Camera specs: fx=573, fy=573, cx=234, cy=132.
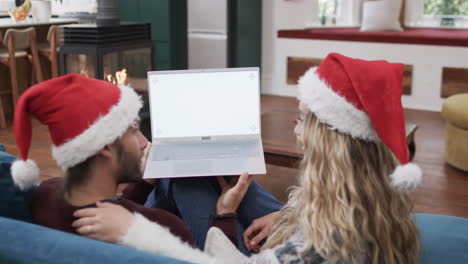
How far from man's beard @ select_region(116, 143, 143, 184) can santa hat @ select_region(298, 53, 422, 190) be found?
44cm

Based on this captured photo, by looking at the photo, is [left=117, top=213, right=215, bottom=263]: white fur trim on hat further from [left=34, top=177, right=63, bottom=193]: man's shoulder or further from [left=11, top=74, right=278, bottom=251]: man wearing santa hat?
[left=34, top=177, right=63, bottom=193]: man's shoulder

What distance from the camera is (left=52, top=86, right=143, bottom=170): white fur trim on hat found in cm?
127

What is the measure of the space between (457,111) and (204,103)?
2.36 m

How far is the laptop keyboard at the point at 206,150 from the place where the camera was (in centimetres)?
182

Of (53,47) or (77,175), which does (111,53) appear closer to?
(53,47)

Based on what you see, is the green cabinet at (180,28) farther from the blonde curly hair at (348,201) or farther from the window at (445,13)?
the blonde curly hair at (348,201)

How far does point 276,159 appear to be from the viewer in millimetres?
3176

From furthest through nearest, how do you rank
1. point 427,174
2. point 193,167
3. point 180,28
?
point 180,28 < point 427,174 < point 193,167

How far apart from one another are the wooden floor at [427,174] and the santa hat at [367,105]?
2.05 meters

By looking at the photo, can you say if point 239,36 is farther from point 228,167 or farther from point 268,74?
point 228,167

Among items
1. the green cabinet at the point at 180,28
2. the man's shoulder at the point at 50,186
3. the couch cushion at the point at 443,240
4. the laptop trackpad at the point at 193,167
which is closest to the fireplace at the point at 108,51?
the green cabinet at the point at 180,28

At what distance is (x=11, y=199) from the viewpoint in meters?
1.39

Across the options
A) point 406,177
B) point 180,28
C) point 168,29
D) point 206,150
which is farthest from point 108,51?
point 406,177

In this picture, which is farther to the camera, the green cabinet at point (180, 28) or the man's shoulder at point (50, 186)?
the green cabinet at point (180, 28)
